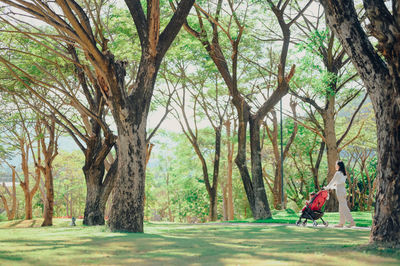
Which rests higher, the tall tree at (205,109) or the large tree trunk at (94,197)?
the tall tree at (205,109)

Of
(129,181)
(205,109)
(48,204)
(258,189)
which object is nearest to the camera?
(129,181)

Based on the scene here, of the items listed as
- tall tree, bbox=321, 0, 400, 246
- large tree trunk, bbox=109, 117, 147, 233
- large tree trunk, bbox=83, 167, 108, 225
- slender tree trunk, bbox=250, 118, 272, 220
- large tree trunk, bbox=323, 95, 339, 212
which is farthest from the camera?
large tree trunk, bbox=323, 95, 339, 212

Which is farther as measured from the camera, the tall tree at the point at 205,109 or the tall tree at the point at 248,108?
the tall tree at the point at 205,109

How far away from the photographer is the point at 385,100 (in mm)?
6180

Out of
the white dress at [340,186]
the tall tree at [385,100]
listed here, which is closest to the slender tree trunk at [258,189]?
the white dress at [340,186]

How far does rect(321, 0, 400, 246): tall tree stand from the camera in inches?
234

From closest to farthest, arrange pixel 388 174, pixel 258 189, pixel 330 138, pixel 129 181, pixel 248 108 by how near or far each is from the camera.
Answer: pixel 388 174 < pixel 129 181 < pixel 258 189 < pixel 248 108 < pixel 330 138

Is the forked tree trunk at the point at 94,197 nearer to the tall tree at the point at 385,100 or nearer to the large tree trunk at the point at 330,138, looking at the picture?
the large tree trunk at the point at 330,138

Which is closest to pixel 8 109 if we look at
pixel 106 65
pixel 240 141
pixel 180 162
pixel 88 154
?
pixel 88 154

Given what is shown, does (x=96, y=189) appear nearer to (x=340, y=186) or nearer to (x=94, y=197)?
(x=94, y=197)

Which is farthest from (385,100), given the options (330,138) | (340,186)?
(330,138)

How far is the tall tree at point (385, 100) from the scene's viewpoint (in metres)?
5.94

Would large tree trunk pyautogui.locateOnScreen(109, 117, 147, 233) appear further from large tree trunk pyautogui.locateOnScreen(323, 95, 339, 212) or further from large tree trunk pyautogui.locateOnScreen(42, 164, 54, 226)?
large tree trunk pyautogui.locateOnScreen(323, 95, 339, 212)

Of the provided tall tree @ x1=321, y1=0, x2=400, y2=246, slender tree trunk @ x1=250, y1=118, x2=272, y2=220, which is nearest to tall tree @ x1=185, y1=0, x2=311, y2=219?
slender tree trunk @ x1=250, y1=118, x2=272, y2=220
